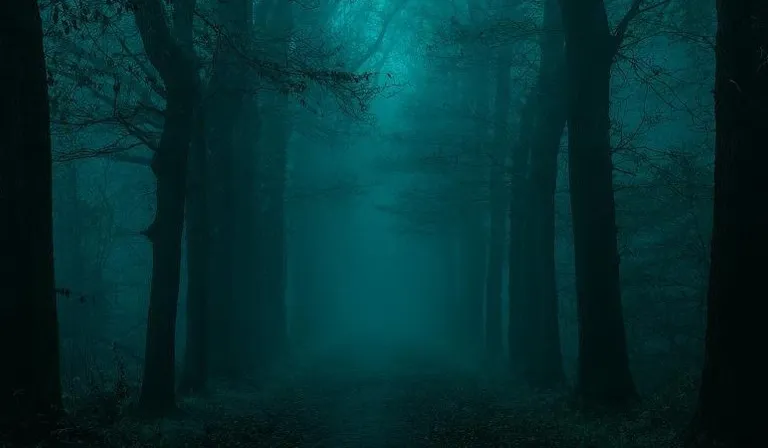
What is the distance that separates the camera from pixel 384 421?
41.2 feet

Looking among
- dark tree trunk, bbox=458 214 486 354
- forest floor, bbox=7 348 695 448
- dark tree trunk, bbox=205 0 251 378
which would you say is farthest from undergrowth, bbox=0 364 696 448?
dark tree trunk, bbox=458 214 486 354

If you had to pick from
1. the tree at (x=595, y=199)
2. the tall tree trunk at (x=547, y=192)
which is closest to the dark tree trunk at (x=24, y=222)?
the tree at (x=595, y=199)

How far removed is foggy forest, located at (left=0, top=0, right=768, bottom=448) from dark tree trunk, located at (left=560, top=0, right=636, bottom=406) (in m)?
0.04

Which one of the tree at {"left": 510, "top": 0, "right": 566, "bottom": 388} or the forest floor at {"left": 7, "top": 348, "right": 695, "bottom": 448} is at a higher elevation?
the tree at {"left": 510, "top": 0, "right": 566, "bottom": 388}

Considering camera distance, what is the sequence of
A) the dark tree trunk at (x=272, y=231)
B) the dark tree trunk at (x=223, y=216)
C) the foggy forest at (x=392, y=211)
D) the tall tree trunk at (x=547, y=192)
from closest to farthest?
the foggy forest at (x=392, y=211) → the tall tree trunk at (x=547, y=192) → the dark tree trunk at (x=223, y=216) → the dark tree trunk at (x=272, y=231)

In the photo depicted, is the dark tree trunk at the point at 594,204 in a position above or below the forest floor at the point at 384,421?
above

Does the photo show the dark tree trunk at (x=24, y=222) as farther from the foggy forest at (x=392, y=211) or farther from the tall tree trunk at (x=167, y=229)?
the tall tree trunk at (x=167, y=229)

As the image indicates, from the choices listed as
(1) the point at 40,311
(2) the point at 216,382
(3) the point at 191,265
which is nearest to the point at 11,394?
(1) the point at 40,311

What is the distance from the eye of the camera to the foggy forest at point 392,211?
24.3 feet

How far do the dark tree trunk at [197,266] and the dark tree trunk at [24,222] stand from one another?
713 cm

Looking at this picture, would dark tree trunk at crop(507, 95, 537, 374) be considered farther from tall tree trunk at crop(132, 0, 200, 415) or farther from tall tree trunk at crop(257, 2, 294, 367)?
tall tree trunk at crop(132, 0, 200, 415)

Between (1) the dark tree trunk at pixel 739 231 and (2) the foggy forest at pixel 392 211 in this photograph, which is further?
(2) the foggy forest at pixel 392 211

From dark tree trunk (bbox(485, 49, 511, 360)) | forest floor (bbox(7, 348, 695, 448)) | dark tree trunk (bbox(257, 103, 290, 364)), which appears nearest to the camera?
forest floor (bbox(7, 348, 695, 448))

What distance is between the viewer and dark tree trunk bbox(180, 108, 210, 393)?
14801mm
